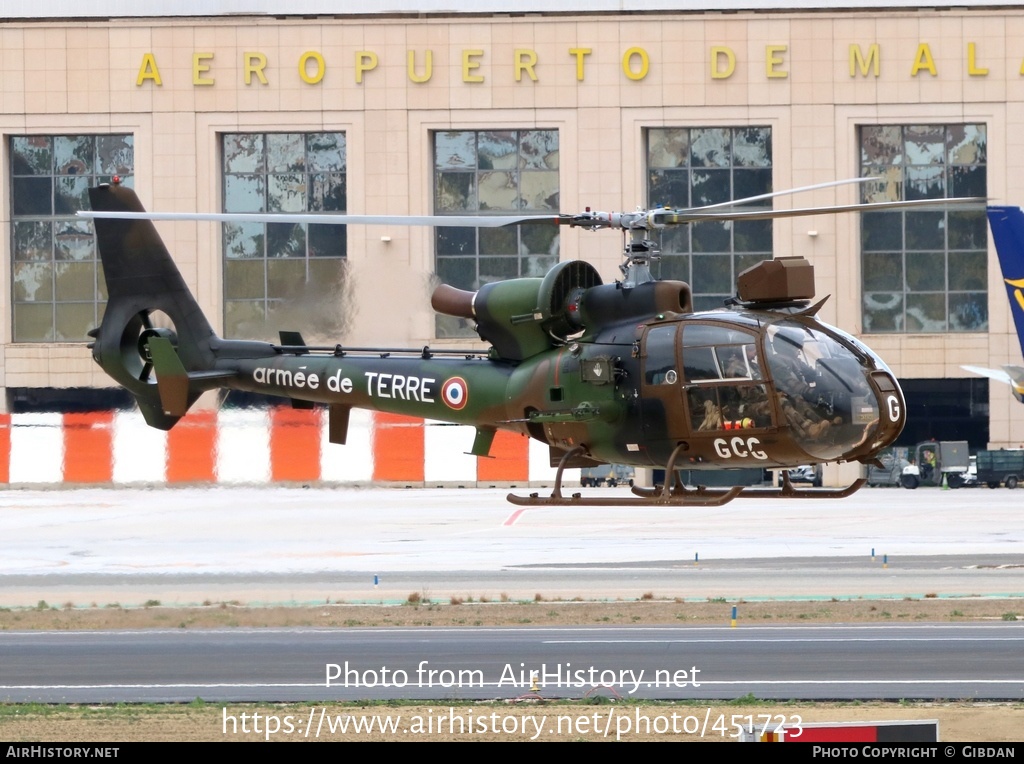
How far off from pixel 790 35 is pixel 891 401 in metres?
42.5

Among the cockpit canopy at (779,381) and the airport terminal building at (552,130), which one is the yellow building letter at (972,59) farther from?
the cockpit canopy at (779,381)

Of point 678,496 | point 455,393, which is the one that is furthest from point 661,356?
point 455,393

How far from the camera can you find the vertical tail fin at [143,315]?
856 inches

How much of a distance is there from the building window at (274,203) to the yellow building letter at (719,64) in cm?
1403

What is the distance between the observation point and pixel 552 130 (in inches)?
2263

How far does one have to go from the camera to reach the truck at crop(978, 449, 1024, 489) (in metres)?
56.7

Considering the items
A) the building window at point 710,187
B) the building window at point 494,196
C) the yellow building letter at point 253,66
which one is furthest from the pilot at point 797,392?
the yellow building letter at point 253,66

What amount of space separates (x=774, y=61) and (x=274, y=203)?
19.1 metres

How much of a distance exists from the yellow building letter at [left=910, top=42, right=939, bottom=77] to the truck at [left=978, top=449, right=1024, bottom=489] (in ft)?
46.5

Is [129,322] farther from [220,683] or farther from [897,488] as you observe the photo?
[897,488]

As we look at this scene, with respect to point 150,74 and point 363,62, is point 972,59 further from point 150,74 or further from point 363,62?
point 150,74

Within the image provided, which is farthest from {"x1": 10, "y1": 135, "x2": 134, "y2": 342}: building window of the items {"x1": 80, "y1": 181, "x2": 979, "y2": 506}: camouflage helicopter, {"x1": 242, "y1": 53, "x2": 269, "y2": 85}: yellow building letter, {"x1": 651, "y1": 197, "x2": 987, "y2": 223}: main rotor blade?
{"x1": 651, "y1": 197, "x2": 987, "y2": 223}: main rotor blade
